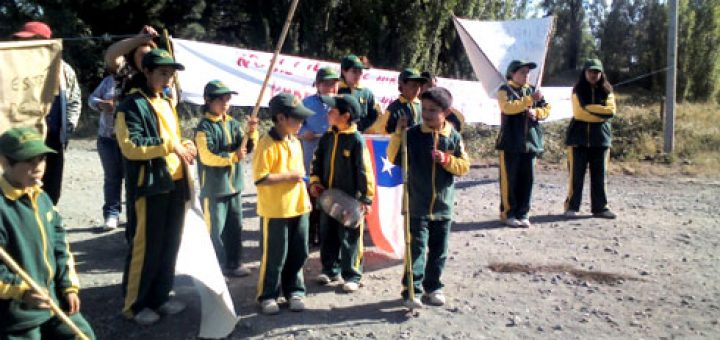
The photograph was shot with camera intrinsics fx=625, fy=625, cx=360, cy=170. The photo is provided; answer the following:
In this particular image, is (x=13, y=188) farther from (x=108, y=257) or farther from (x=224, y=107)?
(x=108, y=257)

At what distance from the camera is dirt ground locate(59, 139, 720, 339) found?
4707 millimetres

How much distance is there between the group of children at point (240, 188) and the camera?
3543mm

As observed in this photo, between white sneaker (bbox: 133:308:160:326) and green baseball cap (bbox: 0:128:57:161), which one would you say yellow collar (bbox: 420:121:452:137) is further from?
green baseball cap (bbox: 0:128:57:161)

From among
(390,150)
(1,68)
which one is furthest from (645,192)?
(1,68)

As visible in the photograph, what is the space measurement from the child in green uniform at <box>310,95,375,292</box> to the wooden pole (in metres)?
2.46

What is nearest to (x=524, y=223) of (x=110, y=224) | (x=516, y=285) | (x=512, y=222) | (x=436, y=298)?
(x=512, y=222)

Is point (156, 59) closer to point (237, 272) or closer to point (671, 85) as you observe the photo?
point (237, 272)

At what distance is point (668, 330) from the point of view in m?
4.68

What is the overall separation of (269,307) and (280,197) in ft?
2.87

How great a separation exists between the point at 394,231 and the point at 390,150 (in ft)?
4.96

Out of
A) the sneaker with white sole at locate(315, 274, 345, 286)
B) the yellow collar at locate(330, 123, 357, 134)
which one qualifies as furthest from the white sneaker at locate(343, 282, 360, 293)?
the yellow collar at locate(330, 123, 357, 134)

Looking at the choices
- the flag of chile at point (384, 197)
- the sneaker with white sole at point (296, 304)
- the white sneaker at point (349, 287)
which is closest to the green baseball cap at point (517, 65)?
the flag of chile at point (384, 197)

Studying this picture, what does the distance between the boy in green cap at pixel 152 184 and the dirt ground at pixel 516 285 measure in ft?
0.92

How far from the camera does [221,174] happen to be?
5.78m
